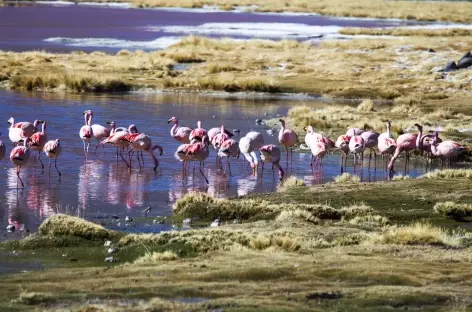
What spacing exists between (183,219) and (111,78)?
25176 millimetres

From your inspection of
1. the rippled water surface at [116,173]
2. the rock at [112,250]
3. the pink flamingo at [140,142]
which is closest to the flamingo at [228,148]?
the rippled water surface at [116,173]

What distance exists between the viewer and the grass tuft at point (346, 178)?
21.3 meters

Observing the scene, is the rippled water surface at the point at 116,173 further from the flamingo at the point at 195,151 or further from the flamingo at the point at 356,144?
the flamingo at the point at 356,144

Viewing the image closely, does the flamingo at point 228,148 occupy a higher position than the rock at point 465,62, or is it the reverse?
the rock at point 465,62

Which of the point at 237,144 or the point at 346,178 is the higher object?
the point at 237,144

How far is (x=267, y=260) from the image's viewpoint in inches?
511

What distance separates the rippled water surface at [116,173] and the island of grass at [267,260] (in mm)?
1810

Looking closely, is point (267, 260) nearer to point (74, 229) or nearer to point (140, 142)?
point (74, 229)

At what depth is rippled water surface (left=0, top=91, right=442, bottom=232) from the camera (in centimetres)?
1872

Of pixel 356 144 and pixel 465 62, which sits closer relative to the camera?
pixel 356 144

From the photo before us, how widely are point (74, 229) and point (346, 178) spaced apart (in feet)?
26.9

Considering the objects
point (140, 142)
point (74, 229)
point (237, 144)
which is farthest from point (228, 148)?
point (74, 229)

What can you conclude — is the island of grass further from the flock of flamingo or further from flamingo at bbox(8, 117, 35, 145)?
flamingo at bbox(8, 117, 35, 145)

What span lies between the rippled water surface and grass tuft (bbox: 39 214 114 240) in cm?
116
